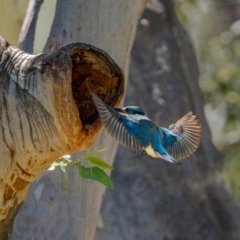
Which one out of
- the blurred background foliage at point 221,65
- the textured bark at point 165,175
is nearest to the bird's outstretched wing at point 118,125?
the textured bark at point 165,175

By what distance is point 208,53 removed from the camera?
6.20 m

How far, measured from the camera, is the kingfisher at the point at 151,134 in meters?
1.61

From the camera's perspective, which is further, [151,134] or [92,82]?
[151,134]

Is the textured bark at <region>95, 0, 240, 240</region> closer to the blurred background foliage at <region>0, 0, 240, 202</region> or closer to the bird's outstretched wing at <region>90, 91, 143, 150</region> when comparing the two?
the blurred background foliage at <region>0, 0, 240, 202</region>

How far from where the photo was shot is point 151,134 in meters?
1.72

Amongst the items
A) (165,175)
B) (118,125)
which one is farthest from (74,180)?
(165,175)

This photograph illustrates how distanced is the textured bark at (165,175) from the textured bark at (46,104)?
239 centimetres

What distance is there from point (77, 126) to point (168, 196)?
8.72ft

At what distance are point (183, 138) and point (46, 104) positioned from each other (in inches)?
19.9

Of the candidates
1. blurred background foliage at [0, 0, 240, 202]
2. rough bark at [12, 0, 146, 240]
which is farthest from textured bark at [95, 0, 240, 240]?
rough bark at [12, 0, 146, 240]

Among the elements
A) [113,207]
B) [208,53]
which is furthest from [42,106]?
[208,53]

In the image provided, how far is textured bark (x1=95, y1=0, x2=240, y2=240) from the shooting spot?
3953 mm

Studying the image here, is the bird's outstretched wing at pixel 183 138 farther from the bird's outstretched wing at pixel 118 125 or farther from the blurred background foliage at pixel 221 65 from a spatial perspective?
the blurred background foliage at pixel 221 65

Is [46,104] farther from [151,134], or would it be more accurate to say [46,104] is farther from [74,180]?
[74,180]
